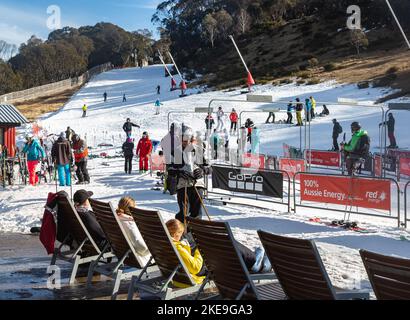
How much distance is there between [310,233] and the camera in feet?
32.5

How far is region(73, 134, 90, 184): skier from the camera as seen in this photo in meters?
16.2

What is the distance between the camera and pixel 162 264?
18.5 feet

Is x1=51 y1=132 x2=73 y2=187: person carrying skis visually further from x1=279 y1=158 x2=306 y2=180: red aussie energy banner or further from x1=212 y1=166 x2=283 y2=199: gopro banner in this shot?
x1=279 y1=158 x2=306 y2=180: red aussie energy banner

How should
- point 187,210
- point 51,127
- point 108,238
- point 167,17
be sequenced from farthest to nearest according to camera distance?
point 167,17, point 51,127, point 187,210, point 108,238

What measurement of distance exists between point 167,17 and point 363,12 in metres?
50.7

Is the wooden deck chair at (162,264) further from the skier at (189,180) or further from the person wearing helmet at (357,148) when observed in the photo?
the person wearing helmet at (357,148)

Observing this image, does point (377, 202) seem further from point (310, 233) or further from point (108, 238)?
point (108, 238)

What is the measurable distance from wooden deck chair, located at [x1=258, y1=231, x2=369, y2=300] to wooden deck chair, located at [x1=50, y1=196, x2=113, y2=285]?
272 centimetres

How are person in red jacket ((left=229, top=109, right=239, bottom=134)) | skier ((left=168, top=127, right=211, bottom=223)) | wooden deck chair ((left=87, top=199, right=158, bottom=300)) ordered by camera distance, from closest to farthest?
wooden deck chair ((left=87, top=199, right=158, bottom=300)), skier ((left=168, top=127, right=211, bottom=223)), person in red jacket ((left=229, top=109, right=239, bottom=134))

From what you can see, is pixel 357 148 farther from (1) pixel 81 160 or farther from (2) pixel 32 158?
(2) pixel 32 158

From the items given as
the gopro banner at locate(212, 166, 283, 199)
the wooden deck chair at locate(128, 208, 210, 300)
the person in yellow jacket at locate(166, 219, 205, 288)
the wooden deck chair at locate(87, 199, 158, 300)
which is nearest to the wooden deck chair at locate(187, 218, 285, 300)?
the wooden deck chair at locate(128, 208, 210, 300)

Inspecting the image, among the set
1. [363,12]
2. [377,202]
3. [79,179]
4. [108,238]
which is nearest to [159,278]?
[108,238]

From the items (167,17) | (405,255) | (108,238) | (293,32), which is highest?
(167,17)
